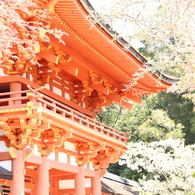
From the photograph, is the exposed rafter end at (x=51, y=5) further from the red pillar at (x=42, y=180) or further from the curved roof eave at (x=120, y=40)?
the red pillar at (x=42, y=180)

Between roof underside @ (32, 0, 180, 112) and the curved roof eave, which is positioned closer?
the curved roof eave

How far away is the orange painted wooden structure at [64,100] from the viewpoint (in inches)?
388

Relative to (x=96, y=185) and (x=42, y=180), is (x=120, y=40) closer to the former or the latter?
(x=42, y=180)

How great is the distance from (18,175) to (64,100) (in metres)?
3.86

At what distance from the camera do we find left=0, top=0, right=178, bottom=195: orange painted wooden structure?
985cm

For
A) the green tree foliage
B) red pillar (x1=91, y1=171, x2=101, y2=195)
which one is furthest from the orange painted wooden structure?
the green tree foliage

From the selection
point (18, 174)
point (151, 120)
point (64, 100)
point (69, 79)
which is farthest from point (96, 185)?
point (151, 120)

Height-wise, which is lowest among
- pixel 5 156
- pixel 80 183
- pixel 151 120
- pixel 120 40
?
pixel 80 183

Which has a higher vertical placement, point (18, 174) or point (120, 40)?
point (120, 40)

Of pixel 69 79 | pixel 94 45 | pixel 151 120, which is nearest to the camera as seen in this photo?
pixel 94 45

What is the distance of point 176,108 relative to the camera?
1250 inches

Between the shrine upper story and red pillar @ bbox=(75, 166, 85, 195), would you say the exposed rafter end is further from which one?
red pillar @ bbox=(75, 166, 85, 195)

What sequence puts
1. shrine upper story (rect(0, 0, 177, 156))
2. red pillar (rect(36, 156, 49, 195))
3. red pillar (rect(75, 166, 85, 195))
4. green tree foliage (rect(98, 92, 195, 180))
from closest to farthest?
1. shrine upper story (rect(0, 0, 177, 156))
2. red pillar (rect(36, 156, 49, 195))
3. red pillar (rect(75, 166, 85, 195))
4. green tree foliage (rect(98, 92, 195, 180))

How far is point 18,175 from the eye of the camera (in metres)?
9.92
